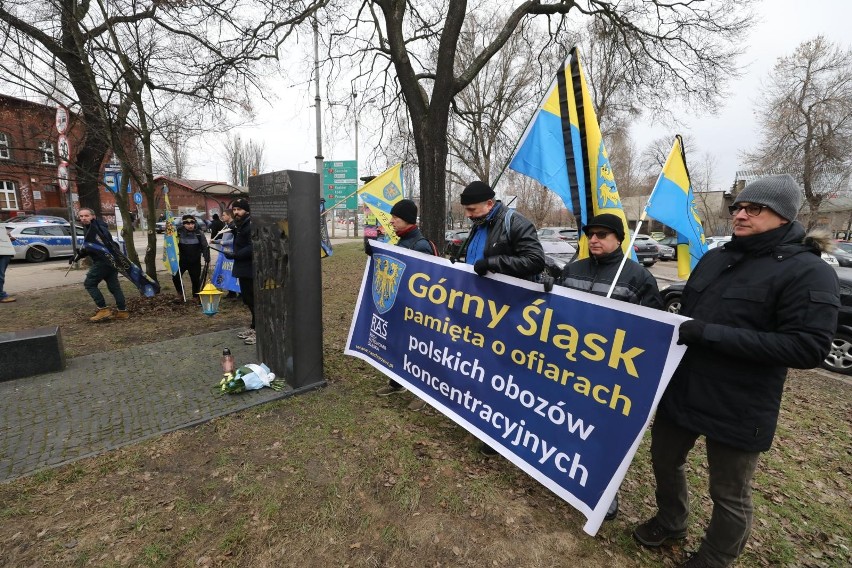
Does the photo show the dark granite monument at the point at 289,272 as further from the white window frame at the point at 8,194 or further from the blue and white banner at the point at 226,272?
the white window frame at the point at 8,194

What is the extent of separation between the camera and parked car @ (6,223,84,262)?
1544cm

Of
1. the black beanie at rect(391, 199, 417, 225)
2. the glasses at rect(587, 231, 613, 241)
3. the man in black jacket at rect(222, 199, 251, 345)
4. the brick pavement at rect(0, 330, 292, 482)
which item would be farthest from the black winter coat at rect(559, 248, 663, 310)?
the man in black jacket at rect(222, 199, 251, 345)

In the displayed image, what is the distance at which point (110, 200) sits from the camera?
3856 cm

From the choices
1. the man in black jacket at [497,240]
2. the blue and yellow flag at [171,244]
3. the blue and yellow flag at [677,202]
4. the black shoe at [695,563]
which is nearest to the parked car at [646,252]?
the blue and yellow flag at [677,202]

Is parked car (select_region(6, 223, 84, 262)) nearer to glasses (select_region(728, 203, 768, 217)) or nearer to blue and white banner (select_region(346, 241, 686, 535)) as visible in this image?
blue and white banner (select_region(346, 241, 686, 535))

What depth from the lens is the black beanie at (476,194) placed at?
3146 mm

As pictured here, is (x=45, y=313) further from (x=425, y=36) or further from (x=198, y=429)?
(x=425, y=36)

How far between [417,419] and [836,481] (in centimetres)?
347

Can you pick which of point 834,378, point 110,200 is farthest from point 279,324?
point 110,200

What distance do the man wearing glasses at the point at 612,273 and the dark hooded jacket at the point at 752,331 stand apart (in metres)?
0.37

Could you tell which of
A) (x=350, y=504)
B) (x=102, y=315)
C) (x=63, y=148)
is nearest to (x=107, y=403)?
(x=350, y=504)

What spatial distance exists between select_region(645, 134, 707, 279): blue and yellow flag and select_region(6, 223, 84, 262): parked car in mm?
20261

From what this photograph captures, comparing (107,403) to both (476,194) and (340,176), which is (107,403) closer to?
(476,194)

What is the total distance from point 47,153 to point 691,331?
8.76 meters
